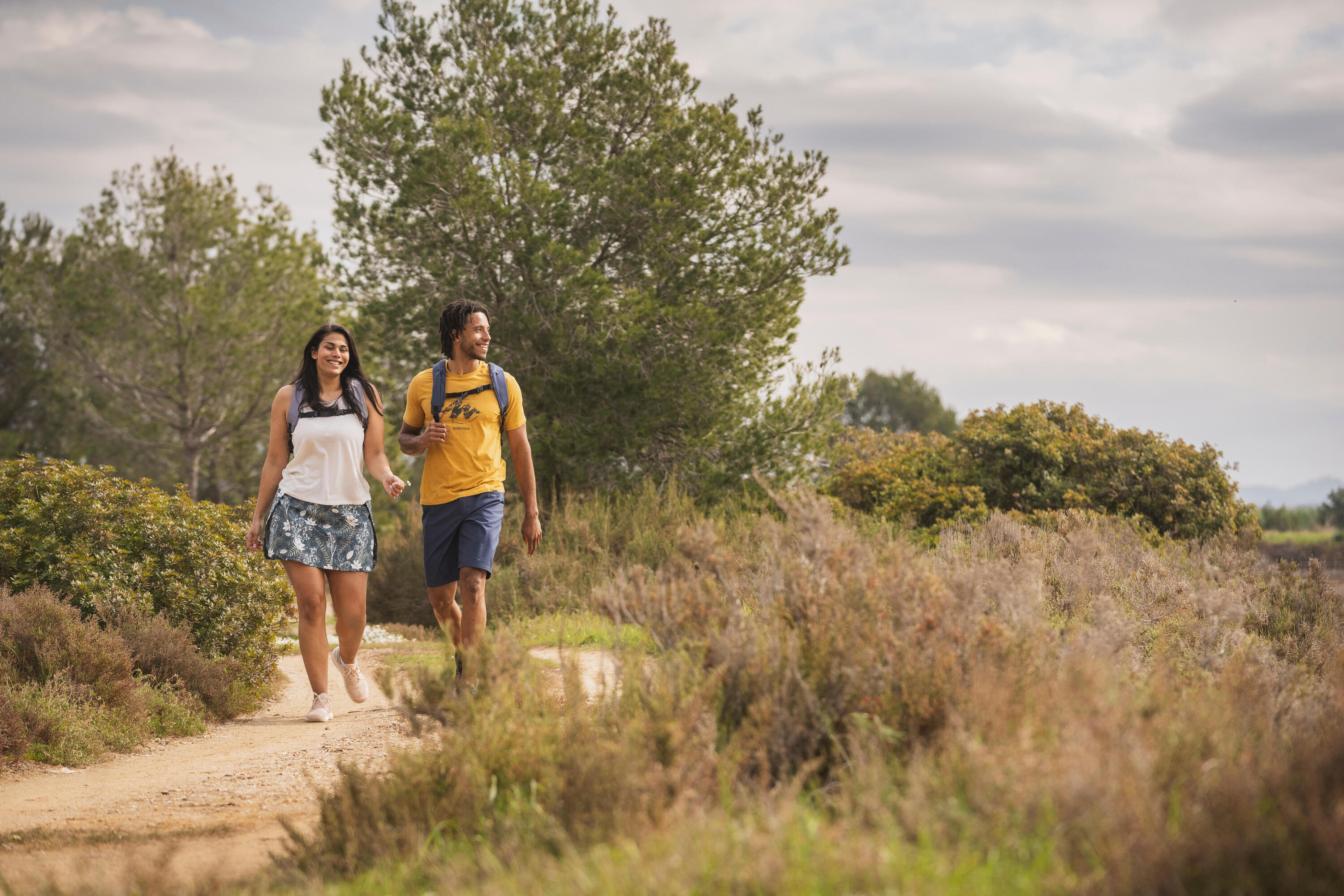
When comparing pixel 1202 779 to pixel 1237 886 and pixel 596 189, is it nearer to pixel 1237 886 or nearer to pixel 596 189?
pixel 1237 886

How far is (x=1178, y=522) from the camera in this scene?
1092cm

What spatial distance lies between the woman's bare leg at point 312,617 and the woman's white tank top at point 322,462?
41 centimetres

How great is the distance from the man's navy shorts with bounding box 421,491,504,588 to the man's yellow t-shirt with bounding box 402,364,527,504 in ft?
0.17

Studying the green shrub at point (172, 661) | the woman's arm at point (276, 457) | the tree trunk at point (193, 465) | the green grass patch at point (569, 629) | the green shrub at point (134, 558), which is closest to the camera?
the woman's arm at point (276, 457)

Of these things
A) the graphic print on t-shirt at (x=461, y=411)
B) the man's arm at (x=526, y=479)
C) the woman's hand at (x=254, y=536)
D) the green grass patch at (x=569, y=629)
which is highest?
the graphic print on t-shirt at (x=461, y=411)

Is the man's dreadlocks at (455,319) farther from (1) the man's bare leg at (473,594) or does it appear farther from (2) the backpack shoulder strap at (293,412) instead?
(1) the man's bare leg at (473,594)

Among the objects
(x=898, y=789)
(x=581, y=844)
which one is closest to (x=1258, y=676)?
(x=898, y=789)

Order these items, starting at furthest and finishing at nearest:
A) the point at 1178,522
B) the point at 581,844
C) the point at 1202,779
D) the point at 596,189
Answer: the point at 596,189 → the point at 1178,522 → the point at 581,844 → the point at 1202,779

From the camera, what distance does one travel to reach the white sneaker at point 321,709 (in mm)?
5730

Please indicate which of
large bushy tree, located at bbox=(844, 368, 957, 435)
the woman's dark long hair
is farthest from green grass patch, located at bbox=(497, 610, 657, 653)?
large bushy tree, located at bbox=(844, 368, 957, 435)

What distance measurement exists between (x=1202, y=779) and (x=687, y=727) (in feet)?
4.73

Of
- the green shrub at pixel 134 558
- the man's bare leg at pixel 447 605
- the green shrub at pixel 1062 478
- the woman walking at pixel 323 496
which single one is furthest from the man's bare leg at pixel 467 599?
the green shrub at pixel 1062 478

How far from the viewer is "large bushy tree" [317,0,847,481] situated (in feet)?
45.4

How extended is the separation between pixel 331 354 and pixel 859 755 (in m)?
4.05
